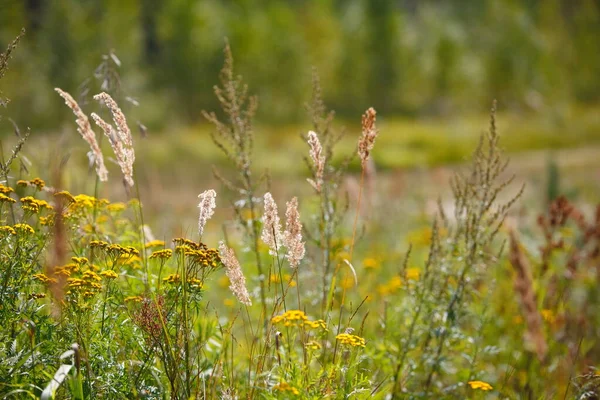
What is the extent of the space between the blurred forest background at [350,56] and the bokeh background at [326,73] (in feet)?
0.33

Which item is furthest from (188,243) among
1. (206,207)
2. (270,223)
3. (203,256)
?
(270,223)

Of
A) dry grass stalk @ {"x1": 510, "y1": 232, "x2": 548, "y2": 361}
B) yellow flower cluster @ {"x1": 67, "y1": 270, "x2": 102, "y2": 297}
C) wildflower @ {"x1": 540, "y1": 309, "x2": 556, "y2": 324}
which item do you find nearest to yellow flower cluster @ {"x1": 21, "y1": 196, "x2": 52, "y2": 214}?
yellow flower cluster @ {"x1": 67, "y1": 270, "x2": 102, "y2": 297}

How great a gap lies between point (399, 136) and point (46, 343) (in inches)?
1282

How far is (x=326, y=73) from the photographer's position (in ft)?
139

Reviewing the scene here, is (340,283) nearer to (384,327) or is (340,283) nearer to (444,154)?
(384,327)

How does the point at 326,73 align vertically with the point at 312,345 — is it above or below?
above

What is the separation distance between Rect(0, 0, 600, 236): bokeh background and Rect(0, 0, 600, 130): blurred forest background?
0.33 feet

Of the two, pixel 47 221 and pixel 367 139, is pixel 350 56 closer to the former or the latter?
pixel 367 139

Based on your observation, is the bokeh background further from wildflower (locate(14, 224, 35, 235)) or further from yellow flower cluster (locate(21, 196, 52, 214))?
wildflower (locate(14, 224, 35, 235))

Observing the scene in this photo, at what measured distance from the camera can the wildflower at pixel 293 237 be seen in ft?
8.38

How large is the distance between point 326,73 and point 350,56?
1918mm

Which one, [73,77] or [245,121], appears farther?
[73,77]

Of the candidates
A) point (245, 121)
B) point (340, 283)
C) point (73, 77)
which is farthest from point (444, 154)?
point (245, 121)

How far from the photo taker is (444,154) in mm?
30219
